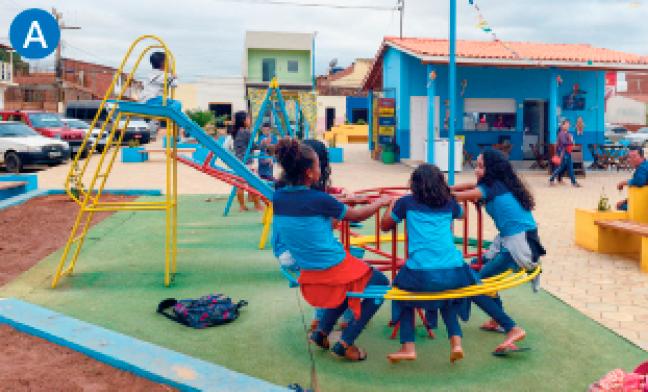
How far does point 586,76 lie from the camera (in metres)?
20.7

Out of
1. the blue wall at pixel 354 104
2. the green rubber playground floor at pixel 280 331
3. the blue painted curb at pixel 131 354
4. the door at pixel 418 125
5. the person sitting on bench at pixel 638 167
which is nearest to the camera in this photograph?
the blue painted curb at pixel 131 354

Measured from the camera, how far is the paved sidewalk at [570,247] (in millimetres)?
4973

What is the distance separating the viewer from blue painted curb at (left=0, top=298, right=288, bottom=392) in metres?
3.31

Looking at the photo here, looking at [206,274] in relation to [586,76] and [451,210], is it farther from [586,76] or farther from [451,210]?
[586,76]

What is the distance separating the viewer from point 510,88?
2075cm

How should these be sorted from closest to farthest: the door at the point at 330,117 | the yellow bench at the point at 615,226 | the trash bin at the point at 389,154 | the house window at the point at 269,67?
the yellow bench at the point at 615,226 → the trash bin at the point at 389,154 → the house window at the point at 269,67 → the door at the point at 330,117

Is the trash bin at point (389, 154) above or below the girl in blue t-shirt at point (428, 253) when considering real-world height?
above

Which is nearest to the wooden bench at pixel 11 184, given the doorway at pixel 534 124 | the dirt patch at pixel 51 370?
the dirt patch at pixel 51 370

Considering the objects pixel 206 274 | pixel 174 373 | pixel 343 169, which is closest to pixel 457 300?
pixel 174 373

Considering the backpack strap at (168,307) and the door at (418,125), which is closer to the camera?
the backpack strap at (168,307)

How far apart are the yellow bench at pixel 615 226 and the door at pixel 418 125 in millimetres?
13286

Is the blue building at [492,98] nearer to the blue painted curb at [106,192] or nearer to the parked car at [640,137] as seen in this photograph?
the blue painted curb at [106,192]

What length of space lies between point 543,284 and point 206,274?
3.31 metres

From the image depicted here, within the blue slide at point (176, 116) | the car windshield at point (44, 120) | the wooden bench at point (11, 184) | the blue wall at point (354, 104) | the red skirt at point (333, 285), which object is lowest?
the red skirt at point (333, 285)
